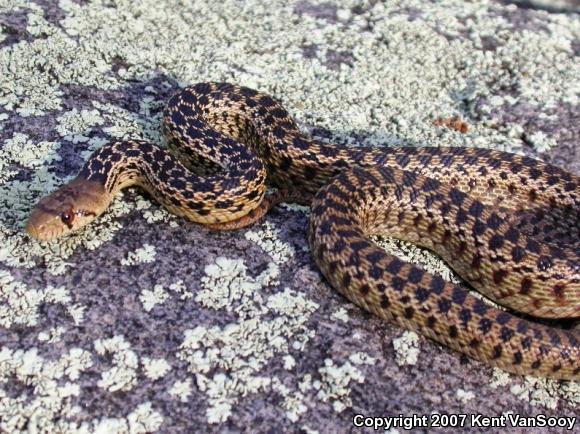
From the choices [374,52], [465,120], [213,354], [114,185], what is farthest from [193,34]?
[213,354]

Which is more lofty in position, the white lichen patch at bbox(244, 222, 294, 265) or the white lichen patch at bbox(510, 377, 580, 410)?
the white lichen patch at bbox(244, 222, 294, 265)

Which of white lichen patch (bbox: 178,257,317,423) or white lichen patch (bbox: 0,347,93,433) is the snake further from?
white lichen patch (bbox: 0,347,93,433)

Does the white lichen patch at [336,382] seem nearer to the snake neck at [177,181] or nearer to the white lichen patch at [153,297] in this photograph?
the white lichen patch at [153,297]

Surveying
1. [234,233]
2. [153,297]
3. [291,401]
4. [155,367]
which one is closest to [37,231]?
[153,297]

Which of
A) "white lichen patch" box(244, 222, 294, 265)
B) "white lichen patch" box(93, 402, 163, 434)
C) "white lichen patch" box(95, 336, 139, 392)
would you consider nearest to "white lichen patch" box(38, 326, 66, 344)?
"white lichen patch" box(95, 336, 139, 392)

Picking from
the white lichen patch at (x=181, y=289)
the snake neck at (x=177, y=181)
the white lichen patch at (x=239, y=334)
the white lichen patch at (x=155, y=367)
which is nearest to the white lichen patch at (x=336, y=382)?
the white lichen patch at (x=239, y=334)

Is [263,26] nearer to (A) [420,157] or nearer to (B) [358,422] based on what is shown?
(A) [420,157]

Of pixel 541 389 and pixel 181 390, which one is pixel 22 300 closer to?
pixel 181 390
